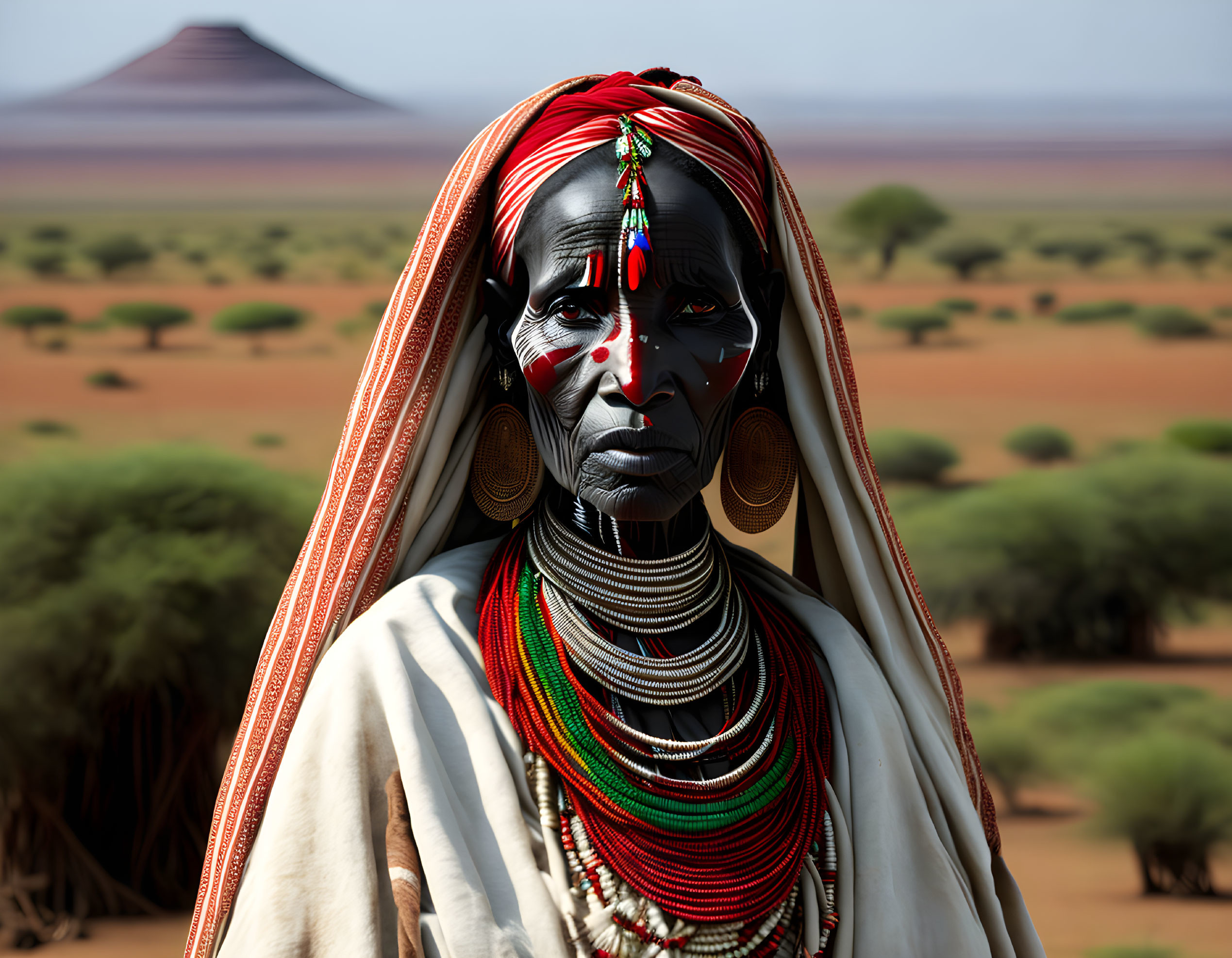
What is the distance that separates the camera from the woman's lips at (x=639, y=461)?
126cm

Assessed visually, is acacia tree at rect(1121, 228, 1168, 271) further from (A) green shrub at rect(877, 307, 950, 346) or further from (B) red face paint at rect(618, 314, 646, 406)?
(B) red face paint at rect(618, 314, 646, 406)

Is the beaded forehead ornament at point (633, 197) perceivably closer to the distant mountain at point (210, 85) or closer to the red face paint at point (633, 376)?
the red face paint at point (633, 376)

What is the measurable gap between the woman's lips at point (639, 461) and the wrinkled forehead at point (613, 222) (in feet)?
0.64

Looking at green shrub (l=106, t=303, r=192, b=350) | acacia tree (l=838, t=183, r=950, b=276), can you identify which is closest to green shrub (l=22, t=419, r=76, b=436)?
green shrub (l=106, t=303, r=192, b=350)

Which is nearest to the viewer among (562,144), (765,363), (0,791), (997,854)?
(562,144)

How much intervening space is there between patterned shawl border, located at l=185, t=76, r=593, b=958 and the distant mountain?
2.59 metres

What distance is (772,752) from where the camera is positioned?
1.36 meters

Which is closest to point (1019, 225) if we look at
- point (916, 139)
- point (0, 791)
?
point (916, 139)

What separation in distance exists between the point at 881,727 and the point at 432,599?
1.93 ft

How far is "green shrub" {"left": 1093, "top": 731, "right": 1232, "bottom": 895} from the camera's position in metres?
3.74

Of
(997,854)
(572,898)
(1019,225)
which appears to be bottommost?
(997,854)

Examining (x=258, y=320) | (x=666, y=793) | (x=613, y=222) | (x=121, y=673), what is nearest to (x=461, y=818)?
(x=666, y=793)

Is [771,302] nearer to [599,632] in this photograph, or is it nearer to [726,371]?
[726,371]

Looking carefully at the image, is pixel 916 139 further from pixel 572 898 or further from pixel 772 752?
pixel 572 898
